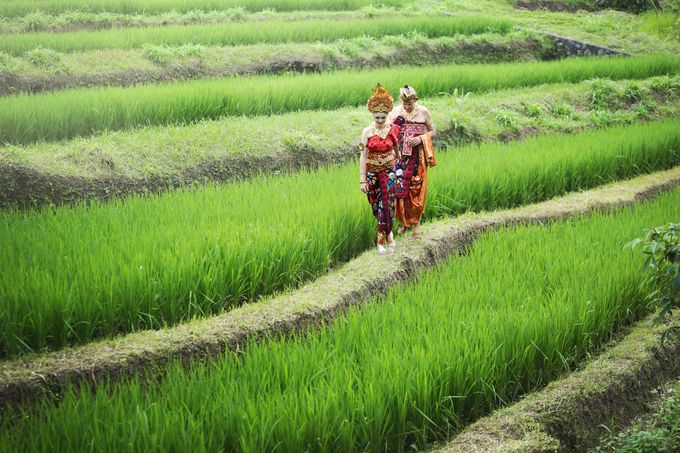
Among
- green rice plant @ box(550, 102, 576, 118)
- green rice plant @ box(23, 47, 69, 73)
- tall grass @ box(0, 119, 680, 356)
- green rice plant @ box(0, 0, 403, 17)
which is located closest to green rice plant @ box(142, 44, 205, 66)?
green rice plant @ box(23, 47, 69, 73)

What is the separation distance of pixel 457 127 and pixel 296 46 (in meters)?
3.11

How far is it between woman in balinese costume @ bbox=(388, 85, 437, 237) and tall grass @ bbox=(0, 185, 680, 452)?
624 millimetres

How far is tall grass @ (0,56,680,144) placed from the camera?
7109 millimetres

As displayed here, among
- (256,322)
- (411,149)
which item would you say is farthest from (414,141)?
(256,322)

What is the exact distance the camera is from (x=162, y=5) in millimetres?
12367

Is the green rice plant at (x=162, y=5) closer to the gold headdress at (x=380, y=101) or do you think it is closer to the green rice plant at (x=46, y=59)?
the green rice plant at (x=46, y=59)

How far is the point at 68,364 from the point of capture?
145 inches

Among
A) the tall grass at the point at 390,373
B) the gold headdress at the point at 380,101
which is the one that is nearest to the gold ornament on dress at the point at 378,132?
the gold headdress at the point at 380,101

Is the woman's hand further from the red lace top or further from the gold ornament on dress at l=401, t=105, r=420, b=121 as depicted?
the red lace top

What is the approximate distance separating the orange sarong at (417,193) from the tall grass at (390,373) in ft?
1.91

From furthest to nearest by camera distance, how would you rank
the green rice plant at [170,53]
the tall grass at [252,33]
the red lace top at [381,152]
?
the green rice plant at [170,53], the tall grass at [252,33], the red lace top at [381,152]

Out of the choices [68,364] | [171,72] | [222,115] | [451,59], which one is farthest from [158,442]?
[451,59]

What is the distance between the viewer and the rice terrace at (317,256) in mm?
3301

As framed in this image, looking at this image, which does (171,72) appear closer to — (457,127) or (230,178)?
(230,178)
